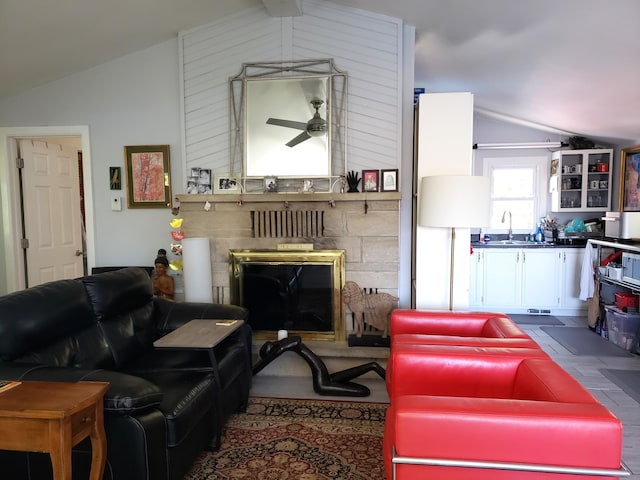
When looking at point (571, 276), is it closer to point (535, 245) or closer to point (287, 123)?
point (535, 245)

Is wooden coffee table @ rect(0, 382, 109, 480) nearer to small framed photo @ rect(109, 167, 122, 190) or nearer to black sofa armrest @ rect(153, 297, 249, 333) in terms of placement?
black sofa armrest @ rect(153, 297, 249, 333)

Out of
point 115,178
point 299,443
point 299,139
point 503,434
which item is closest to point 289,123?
point 299,139

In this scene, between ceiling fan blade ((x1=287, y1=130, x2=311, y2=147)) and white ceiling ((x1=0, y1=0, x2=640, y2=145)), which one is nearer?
white ceiling ((x1=0, y1=0, x2=640, y2=145))

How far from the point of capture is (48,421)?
1310 millimetres

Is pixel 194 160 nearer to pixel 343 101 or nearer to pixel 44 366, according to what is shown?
pixel 343 101

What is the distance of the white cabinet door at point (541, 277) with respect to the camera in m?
5.02

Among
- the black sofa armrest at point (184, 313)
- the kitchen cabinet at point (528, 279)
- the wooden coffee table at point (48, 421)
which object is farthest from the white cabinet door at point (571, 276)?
the wooden coffee table at point (48, 421)

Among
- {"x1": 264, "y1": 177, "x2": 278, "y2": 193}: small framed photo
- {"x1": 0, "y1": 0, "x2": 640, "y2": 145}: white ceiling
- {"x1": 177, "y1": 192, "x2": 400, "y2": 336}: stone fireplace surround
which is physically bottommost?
{"x1": 177, "y1": 192, "x2": 400, "y2": 336}: stone fireplace surround

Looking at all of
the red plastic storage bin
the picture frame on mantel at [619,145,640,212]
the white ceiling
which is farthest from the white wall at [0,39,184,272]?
the picture frame on mantel at [619,145,640,212]

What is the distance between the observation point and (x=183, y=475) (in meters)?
1.94

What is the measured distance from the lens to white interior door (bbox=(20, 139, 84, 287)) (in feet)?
13.6

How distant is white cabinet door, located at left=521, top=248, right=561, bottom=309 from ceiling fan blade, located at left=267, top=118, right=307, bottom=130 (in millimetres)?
3199

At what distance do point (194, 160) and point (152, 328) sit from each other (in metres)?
1.68

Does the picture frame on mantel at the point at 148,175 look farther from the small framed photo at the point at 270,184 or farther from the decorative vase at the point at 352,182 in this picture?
the decorative vase at the point at 352,182
